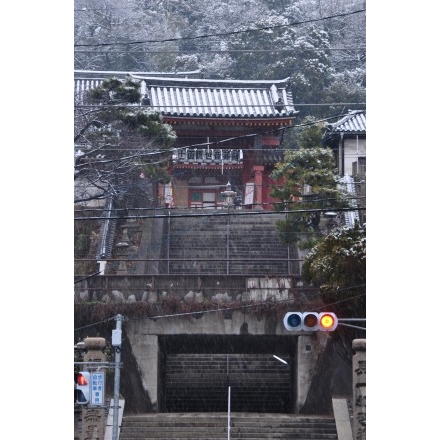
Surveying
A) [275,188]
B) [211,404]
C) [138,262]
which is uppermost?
[275,188]

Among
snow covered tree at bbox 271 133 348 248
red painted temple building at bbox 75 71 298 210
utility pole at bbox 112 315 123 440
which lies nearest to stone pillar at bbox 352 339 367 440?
snow covered tree at bbox 271 133 348 248

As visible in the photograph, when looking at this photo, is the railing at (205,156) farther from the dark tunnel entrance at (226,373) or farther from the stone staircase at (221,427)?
the stone staircase at (221,427)

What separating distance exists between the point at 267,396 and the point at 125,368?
1219 mm

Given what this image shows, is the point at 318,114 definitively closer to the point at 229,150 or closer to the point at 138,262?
the point at 229,150

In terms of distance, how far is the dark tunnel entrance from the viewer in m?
6.99

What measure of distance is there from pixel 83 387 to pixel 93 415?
323mm

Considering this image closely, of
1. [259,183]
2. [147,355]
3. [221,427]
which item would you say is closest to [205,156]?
[259,183]

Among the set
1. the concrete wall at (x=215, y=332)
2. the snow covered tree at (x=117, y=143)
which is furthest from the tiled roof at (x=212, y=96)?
the concrete wall at (x=215, y=332)

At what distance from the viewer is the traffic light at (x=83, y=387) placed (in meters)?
6.32

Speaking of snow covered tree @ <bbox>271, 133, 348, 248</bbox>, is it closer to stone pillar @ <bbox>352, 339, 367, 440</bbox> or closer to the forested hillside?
the forested hillside

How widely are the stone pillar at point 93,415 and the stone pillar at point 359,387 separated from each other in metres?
1.93

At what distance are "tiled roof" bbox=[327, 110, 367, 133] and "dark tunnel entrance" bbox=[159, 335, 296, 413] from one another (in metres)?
1.72
